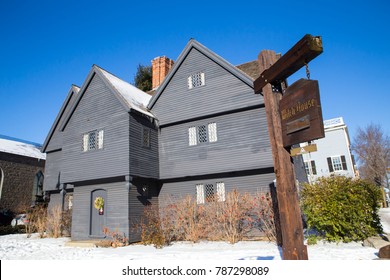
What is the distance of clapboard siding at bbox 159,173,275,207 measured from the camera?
46.5ft

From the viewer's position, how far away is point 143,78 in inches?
1447

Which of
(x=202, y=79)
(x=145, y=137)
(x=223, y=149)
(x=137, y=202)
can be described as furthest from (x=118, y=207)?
(x=202, y=79)

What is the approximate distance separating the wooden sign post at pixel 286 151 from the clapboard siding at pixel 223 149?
942cm

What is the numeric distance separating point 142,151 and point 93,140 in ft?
11.9

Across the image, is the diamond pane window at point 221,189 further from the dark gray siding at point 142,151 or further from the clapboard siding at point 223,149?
the dark gray siding at point 142,151

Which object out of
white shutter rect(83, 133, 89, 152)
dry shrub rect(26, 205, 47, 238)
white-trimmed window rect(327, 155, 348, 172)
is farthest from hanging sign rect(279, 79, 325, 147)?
white-trimmed window rect(327, 155, 348, 172)

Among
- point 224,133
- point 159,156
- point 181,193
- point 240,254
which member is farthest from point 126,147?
point 240,254

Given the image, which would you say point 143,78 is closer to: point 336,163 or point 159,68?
point 159,68

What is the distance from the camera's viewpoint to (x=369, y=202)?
954 cm

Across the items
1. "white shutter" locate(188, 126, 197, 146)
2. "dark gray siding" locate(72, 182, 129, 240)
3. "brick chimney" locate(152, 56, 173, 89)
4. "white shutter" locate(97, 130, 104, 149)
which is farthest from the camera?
"brick chimney" locate(152, 56, 173, 89)

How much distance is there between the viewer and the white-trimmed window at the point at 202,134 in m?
15.7

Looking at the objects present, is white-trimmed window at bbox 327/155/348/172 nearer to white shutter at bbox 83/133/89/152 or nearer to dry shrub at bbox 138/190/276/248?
dry shrub at bbox 138/190/276/248

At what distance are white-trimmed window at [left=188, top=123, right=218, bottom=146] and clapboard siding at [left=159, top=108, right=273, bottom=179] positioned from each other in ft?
0.75

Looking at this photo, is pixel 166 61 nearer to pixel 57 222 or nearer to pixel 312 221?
pixel 57 222
